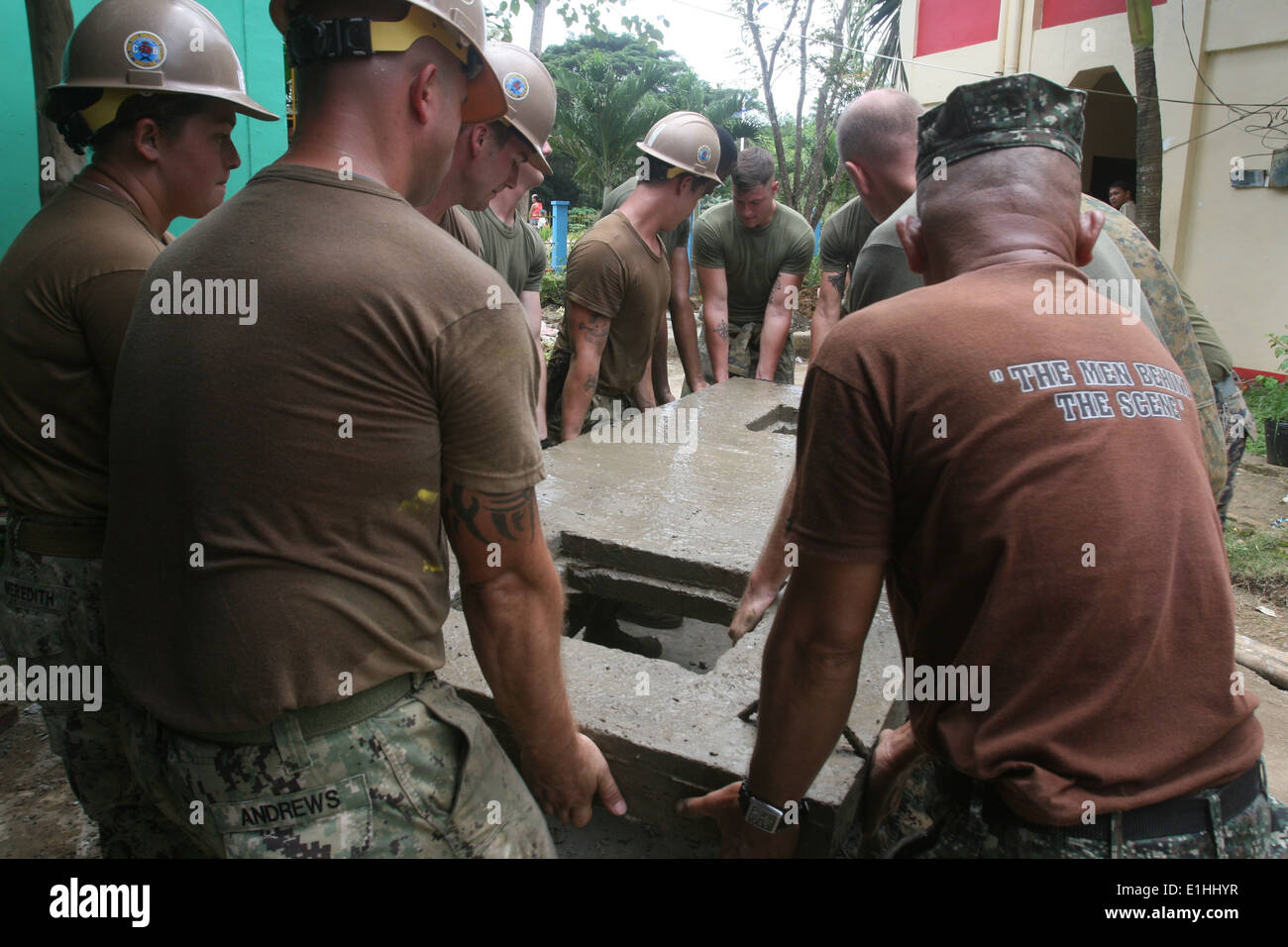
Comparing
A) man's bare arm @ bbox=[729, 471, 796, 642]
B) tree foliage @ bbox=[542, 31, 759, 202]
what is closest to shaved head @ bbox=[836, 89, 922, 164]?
man's bare arm @ bbox=[729, 471, 796, 642]

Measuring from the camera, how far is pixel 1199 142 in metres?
8.80

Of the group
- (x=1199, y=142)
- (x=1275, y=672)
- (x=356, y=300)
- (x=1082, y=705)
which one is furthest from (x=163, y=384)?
(x=1199, y=142)

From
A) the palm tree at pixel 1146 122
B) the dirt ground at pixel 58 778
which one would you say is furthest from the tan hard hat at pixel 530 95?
the palm tree at pixel 1146 122

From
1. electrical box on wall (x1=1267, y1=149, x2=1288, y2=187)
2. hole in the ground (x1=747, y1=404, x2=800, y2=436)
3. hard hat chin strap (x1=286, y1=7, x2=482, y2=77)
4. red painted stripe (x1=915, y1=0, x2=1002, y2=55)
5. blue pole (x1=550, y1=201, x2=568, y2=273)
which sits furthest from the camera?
blue pole (x1=550, y1=201, x2=568, y2=273)

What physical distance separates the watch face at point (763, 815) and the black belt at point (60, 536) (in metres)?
1.38

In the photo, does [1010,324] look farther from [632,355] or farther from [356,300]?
[632,355]

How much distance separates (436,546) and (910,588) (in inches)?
29.0

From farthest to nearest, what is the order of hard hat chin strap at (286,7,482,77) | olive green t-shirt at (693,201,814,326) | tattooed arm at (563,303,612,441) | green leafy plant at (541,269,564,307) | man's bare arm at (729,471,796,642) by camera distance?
green leafy plant at (541,269,564,307), olive green t-shirt at (693,201,814,326), tattooed arm at (563,303,612,441), man's bare arm at (729,471,796,642), hard hat chin strap at (286,7,482,77)

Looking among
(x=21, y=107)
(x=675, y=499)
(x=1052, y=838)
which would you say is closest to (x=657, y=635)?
(x=675, y=499)

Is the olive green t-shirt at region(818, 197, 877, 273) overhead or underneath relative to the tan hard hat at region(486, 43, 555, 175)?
underneath

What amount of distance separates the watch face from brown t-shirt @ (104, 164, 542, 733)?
68cm

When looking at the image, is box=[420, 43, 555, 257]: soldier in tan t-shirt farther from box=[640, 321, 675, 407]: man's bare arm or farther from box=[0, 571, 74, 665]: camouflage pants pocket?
box=[640, 321, 675, 407]: man's bare arm

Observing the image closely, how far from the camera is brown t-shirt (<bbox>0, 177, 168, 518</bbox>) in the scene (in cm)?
171

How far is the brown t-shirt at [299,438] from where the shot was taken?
1203 millimetres
